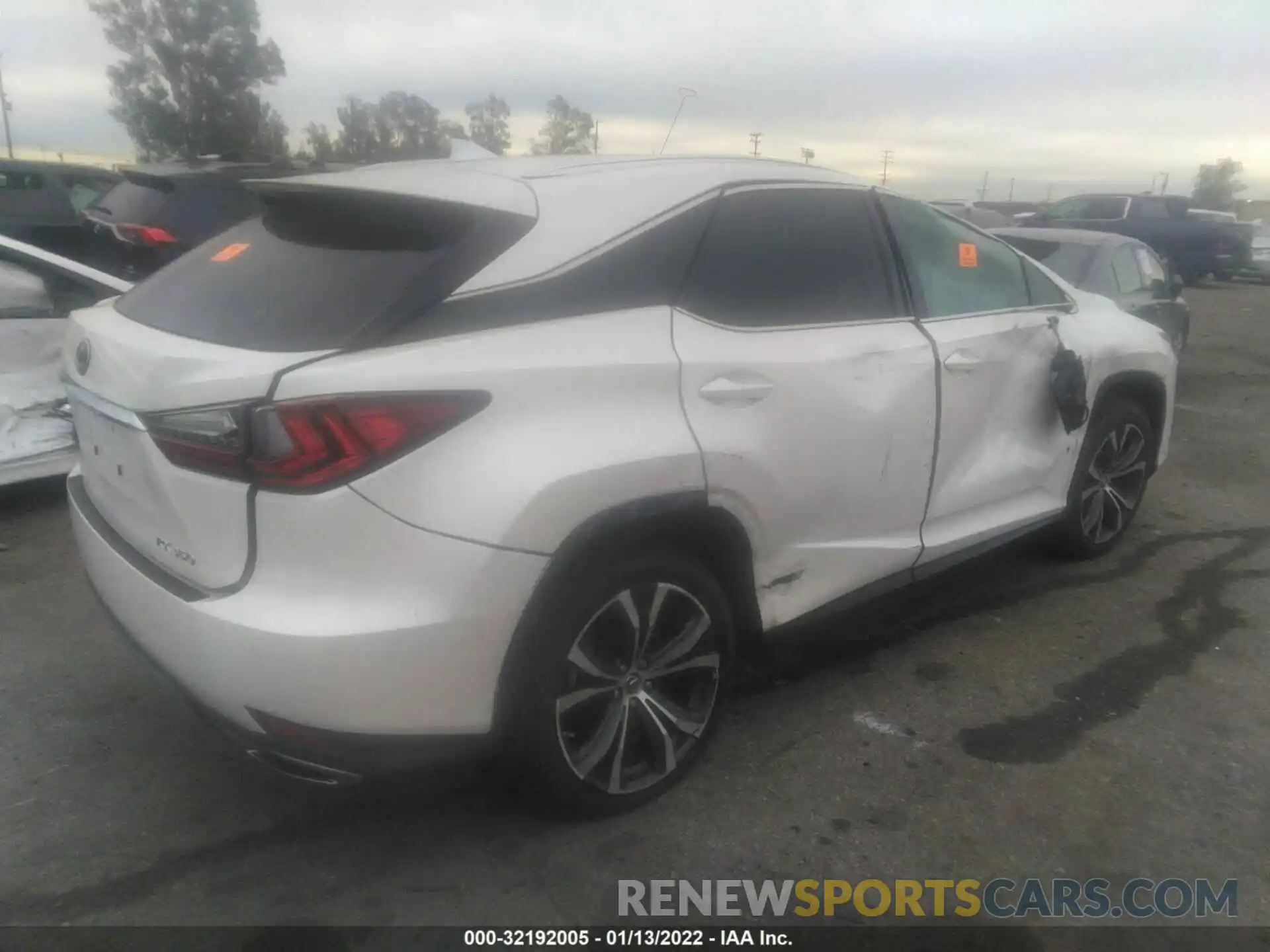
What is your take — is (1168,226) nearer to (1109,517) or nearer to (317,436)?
(1109,517)

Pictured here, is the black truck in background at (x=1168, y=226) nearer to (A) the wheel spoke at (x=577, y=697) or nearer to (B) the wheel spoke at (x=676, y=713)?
(B) the wheel spoke at (x=676, y=713)

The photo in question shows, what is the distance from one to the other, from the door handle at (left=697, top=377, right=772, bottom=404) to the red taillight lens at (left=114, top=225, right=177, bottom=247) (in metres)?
6.06

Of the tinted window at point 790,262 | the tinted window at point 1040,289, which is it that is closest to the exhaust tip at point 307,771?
the tinted window at point 790,262

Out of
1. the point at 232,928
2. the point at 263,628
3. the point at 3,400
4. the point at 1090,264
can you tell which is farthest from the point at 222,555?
the point at 1090,264

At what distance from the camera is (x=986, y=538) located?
3.88 meters

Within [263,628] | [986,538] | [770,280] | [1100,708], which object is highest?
[770,280]

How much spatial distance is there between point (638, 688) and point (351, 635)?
0.87 metres

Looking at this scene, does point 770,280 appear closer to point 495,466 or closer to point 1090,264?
point 495,466

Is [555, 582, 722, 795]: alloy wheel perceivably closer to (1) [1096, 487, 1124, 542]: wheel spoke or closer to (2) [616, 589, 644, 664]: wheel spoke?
(2) [616, 589, 644, 664]: wheel spoke

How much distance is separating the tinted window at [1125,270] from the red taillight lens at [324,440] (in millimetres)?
6655

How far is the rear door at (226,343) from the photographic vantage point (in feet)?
7.39

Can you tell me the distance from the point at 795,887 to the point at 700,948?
1.01ft

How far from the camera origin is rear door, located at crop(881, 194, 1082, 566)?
11.7ft

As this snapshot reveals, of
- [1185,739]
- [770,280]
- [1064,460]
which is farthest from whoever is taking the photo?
[1064,460]
